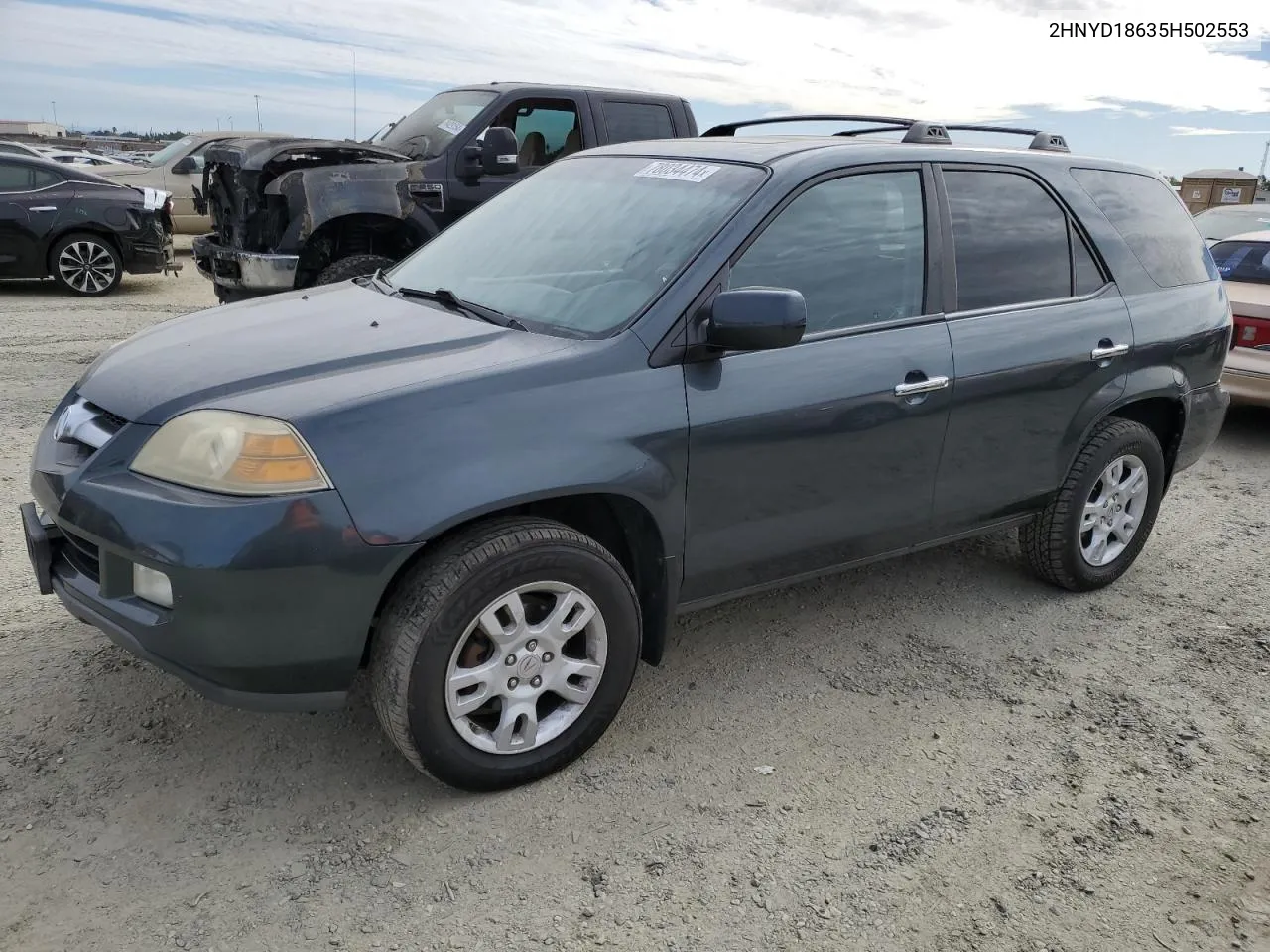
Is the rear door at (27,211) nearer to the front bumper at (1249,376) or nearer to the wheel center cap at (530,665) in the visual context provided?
the wheel center cap at (530,665)

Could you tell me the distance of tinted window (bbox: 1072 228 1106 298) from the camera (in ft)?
13.1

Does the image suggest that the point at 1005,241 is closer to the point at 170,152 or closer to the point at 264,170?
the point at 264,170

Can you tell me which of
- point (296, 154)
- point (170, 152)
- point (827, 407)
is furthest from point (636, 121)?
point (170, 152)

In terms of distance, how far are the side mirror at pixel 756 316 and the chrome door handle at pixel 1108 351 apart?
1.67m

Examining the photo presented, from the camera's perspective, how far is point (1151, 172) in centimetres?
452

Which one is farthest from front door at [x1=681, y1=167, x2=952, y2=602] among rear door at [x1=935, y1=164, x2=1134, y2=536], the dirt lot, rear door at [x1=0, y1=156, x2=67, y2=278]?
rear door at [x1=0, y1=156, x2=67, y2=278]

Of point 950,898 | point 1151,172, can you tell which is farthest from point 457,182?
point 950,898

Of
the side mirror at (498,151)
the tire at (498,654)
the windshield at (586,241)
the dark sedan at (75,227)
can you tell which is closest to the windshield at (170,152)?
the dark sedan at (75,227)

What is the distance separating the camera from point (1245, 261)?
24.7 ft

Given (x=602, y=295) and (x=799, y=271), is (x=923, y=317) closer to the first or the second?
(x=799, y=271)

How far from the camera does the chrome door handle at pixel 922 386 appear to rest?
11.0 ft

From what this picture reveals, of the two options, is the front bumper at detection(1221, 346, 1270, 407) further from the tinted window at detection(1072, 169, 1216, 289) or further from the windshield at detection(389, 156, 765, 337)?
the windshield at detection(389, 156, 765, 337)

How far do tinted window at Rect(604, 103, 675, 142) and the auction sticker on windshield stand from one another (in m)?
4.66

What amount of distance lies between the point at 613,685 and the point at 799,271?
4.63 ft
